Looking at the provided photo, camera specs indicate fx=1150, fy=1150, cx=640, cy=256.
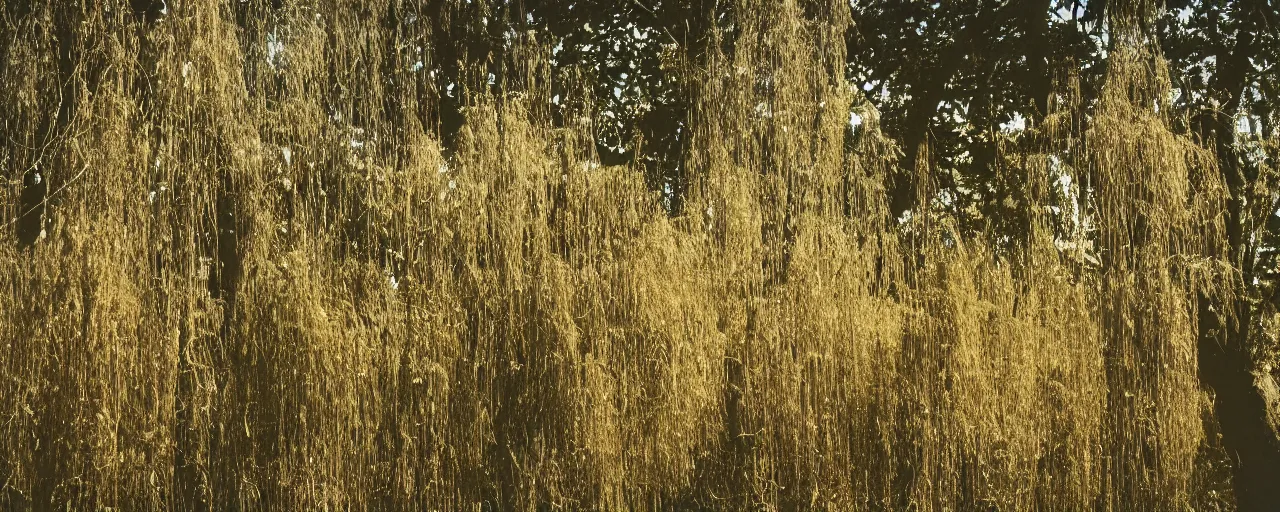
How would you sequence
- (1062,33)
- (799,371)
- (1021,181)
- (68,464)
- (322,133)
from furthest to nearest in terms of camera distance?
1. (1062,33)
2. (1021,181)
3. (322,133)
4. (799,371)
5. (68,464)

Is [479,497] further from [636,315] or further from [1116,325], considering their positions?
[1116,325]

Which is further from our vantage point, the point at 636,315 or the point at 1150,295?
the point at 1150,295

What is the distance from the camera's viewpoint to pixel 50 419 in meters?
3.39

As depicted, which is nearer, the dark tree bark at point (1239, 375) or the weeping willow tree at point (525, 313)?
the weeping willow tree at point (525, 313)

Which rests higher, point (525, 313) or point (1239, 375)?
point (525, 313)

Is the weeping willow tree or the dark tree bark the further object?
the dark tree bark

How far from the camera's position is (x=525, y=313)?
139 inches

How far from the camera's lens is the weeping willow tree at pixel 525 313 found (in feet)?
11.3

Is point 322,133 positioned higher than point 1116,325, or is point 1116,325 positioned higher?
point 322,133

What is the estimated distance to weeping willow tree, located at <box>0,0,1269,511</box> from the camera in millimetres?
3457

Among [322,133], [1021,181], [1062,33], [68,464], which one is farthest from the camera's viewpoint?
[1062,33]

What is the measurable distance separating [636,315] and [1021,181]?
2.09 m

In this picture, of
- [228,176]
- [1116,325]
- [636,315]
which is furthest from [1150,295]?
[228,176]

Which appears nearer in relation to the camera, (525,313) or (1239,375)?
(525,313)
